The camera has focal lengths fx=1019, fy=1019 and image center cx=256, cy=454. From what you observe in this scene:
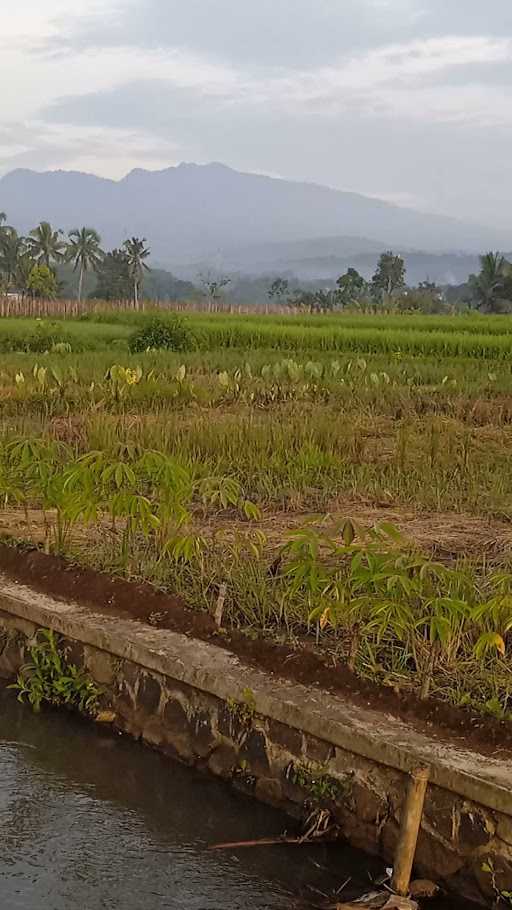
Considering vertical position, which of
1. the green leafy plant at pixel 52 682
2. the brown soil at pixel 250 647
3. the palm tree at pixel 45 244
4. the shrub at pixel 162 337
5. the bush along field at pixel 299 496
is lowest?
the green leafy plant at pixel 52 682

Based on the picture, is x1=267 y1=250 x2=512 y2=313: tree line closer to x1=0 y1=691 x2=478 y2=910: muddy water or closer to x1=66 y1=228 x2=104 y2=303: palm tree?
x1=66 y1=228 x2=104 y2=303: palm tree

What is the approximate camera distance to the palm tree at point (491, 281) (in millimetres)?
46781

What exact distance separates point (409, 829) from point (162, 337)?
653 inches

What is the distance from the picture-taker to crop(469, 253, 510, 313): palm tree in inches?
1842

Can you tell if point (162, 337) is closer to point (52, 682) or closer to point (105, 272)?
point (52, 682)

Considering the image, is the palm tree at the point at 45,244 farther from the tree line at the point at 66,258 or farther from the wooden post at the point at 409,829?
the wooden post at the point at 409,829

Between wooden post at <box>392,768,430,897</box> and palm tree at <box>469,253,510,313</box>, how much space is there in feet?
148

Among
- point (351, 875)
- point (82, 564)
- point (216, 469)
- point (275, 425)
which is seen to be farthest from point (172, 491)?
point (275, 425)

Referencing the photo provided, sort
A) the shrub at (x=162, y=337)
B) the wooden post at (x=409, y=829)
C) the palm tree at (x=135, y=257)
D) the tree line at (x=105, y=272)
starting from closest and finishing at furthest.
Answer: the wooden post at (x=409, y=829)
the shrub at (x=162, y=337)
the tree line at (x=105, y=272)
the palm tree at (x=135, y=257)

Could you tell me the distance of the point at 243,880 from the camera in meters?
3.61

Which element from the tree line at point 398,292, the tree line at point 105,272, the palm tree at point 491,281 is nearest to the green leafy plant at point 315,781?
the tree line at point 398,292

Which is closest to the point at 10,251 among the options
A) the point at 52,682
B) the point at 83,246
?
the point at 83,246

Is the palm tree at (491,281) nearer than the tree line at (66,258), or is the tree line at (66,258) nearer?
the palm tree at (491,281)

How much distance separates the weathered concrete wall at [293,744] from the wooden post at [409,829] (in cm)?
16
